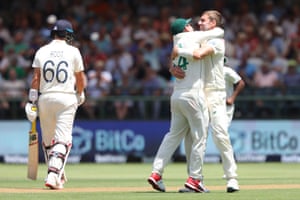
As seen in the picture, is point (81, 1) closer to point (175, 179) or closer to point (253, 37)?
point (253, 37)

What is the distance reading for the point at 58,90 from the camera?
13406mm

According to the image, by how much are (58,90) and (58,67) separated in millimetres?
333

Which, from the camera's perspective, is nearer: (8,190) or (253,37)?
(8,190)

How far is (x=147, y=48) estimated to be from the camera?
25422 mm

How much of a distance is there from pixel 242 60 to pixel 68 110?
39.6 ft

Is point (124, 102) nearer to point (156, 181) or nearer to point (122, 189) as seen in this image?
point (122, 189)

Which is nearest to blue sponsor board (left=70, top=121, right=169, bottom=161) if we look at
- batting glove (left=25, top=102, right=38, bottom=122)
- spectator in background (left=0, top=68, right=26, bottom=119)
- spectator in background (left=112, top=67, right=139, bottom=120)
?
spectator in background (left=112, top=67, right=139, bottom=120)

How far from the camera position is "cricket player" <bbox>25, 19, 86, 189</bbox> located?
525 inches

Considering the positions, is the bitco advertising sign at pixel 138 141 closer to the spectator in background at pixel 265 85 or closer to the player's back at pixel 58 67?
the spectator in background at pixel 265 85

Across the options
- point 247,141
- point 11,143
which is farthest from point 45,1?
point 247,141

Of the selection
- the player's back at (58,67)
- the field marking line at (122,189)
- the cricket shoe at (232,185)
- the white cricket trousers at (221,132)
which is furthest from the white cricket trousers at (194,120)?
the player's back at (58,67)

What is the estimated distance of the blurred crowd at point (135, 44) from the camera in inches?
928

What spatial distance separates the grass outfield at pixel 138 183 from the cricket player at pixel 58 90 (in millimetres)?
629

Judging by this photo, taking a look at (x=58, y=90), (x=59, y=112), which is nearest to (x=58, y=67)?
(x=58, y=90)
